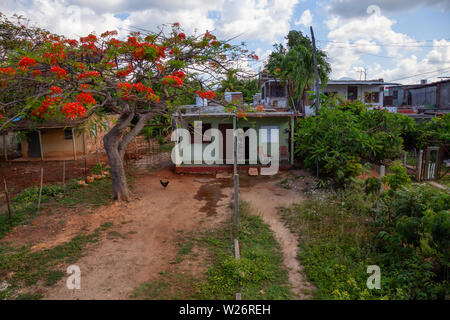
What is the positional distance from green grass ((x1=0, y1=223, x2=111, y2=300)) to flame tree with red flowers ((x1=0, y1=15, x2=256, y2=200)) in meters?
3.28

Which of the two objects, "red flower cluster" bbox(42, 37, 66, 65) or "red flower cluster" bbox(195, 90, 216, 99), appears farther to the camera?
"red flower cluster" bbox(195, 90, 216, 99)

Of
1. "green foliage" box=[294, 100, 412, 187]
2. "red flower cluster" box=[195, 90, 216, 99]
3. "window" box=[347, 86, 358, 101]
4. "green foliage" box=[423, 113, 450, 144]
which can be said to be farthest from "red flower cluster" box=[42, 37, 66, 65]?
"window" box=[347, 86, 358, 101]

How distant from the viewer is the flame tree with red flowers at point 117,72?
8320 mm

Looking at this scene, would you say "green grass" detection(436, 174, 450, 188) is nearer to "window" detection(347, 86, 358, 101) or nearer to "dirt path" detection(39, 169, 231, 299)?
"dirt path" detection(39, 169, 231, 299)

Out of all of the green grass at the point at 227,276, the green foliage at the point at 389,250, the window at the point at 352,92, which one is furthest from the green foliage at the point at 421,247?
the window at the point at 352,92

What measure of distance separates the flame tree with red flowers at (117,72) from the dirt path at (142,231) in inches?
55.3

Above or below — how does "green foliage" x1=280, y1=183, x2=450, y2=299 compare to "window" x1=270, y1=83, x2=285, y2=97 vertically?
below

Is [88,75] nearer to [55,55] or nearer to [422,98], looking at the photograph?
[55,55]

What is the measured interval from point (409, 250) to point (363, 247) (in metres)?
1.08

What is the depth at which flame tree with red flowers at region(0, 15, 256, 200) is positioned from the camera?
27.3 ft

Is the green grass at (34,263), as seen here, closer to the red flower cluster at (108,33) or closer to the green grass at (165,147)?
the red flower cluster at (108,33)
